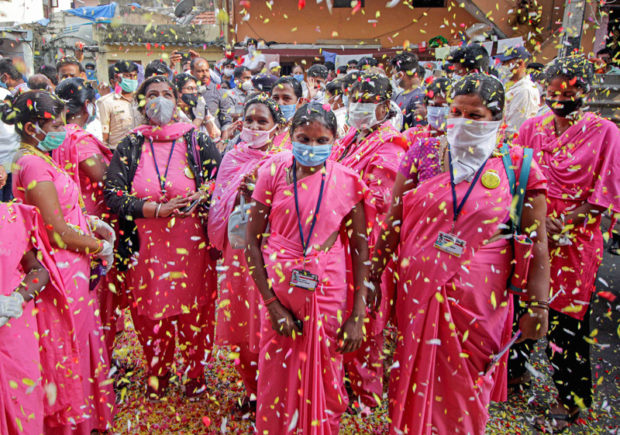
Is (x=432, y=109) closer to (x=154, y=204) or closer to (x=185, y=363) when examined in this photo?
(x=154, y=204)

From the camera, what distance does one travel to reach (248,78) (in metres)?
9.41

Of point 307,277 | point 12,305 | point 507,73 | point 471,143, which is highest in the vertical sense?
point 507,73

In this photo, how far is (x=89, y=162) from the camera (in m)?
3.55

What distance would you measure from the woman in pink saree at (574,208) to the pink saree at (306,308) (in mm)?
1682

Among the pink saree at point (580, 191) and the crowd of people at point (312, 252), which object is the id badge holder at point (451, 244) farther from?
the pink saree at point (580, 191)

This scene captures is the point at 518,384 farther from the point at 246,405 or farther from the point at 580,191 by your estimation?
the point at 246,405

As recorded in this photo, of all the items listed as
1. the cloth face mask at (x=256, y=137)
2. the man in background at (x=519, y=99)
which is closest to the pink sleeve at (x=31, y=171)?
the cloth face mask at (x=256, y=137)

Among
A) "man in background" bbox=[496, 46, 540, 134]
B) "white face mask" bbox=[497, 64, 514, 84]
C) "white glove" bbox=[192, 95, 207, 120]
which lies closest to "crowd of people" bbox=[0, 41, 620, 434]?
"man in background" bbox=[496, 46, 540, 134]

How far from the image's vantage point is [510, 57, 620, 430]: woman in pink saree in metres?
3.25

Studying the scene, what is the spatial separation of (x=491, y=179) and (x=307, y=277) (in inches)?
42.1

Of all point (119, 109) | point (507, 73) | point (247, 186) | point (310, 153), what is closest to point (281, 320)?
point (310, 153)

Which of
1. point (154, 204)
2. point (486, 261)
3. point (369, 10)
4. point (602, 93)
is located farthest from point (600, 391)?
point (369, 10)

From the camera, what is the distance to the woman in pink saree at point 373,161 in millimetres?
3402

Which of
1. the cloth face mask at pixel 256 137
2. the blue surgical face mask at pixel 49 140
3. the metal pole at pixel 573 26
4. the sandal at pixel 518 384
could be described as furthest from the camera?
the metal pole at pixel 573 26
